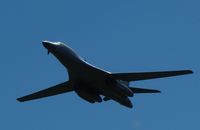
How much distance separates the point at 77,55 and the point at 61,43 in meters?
2.33

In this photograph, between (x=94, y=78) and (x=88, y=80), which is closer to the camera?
(x=94, y=78)

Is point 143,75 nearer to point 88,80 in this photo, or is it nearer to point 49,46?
point 88,80

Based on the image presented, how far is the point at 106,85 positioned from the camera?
68438 mm

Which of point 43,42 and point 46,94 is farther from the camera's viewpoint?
point 46,94

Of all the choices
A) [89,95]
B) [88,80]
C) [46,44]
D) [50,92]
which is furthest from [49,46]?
[50,92]

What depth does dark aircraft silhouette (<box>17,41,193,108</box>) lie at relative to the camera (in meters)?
66.8

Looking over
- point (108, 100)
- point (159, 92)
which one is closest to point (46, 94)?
point (108, 100)

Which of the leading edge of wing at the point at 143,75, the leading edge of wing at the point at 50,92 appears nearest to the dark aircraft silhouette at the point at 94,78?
the leading edge of wing at the point at 143,75

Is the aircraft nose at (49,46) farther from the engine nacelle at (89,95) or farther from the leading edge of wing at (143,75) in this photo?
the leading edge of wing at (143,75)

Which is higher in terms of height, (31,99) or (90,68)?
(90,68)

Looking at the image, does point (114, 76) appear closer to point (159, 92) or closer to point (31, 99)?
point (159, 92)

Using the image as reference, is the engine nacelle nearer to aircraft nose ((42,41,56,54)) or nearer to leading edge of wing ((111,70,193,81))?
leading edge of wing ((111,70,193,81))

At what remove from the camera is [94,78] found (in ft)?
223

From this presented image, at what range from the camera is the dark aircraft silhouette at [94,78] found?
66.8 m
